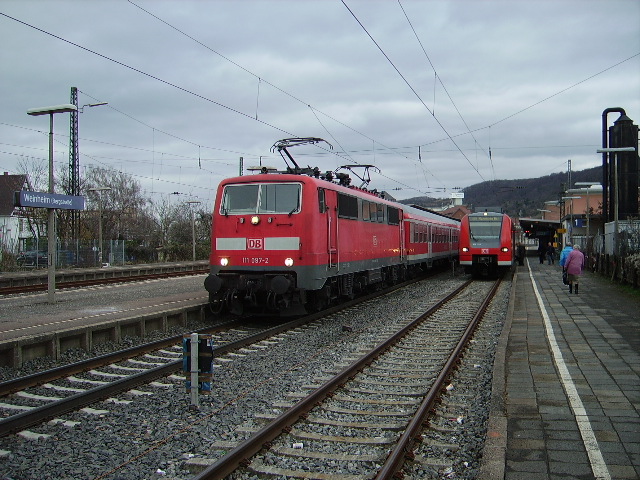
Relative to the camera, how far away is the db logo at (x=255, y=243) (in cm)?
1236

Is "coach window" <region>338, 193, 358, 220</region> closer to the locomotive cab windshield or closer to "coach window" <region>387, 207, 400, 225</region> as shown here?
the locomotive cab windshield

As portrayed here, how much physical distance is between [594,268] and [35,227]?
3444 centimetres

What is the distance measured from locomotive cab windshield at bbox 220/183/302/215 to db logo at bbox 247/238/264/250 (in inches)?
23.4

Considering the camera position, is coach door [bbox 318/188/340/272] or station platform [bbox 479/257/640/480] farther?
coach door [bbox 318/188/340/272]

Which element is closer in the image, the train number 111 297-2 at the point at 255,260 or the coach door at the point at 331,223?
the train number 111 297-2 at the point at 255,260

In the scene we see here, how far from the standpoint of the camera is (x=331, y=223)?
13.4 metres

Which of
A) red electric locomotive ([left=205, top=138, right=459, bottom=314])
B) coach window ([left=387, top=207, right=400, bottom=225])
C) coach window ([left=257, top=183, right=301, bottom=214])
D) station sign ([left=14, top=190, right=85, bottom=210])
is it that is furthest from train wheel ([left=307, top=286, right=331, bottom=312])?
station sign ([left=14, top=190, right=85, bottom=210])

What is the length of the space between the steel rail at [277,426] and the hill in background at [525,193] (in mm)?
58035

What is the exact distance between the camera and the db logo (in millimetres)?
12359

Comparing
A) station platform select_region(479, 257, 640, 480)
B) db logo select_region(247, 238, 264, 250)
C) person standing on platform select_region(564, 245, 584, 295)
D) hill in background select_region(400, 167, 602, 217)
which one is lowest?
station platform select_region(479, 257, 640, 480)

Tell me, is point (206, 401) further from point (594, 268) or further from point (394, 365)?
point (594, 268)

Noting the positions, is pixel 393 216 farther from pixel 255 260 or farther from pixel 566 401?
pixel 566 401

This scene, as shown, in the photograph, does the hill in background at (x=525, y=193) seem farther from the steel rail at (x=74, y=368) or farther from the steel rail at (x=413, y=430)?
the steel rail at (x=413, y=430)

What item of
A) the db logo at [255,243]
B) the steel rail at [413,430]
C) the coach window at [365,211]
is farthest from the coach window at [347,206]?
the steel rail at [413,430]
